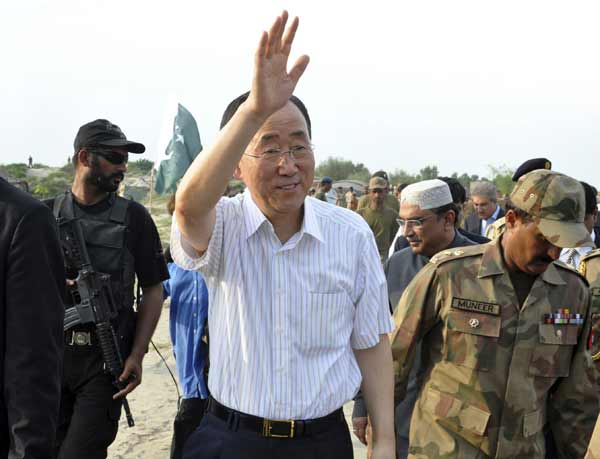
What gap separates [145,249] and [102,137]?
65 centimetres

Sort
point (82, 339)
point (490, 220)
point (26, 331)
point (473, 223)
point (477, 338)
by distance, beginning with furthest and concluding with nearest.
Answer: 1. point (473, 223)
2. point (490, 220)
3. point (82, 339)
4. point (477, 338)
5. point (26, 331)

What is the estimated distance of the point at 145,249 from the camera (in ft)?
12.6

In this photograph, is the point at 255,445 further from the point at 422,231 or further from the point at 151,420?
the point at 151,420

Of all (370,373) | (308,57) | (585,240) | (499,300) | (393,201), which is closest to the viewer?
(308,57)

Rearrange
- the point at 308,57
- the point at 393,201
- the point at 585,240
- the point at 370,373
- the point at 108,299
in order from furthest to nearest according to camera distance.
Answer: the point at 393,201 < the point at 108,299 < the point at 585,240 < the point at 370,373 < the point at 308,57

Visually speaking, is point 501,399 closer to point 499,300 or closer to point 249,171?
point 499,300

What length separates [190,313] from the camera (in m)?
3.95

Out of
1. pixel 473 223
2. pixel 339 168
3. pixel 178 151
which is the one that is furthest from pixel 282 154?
pixel 339 168

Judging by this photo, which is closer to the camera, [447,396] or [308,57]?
[308,57]

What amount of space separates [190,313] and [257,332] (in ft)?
6.58

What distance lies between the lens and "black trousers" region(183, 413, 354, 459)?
199 cm

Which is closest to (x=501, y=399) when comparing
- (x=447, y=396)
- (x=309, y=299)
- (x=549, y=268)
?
(x=447, y=396)

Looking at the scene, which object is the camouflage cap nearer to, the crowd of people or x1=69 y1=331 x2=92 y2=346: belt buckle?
the crowd of people

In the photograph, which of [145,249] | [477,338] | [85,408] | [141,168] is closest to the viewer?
[477,338]
